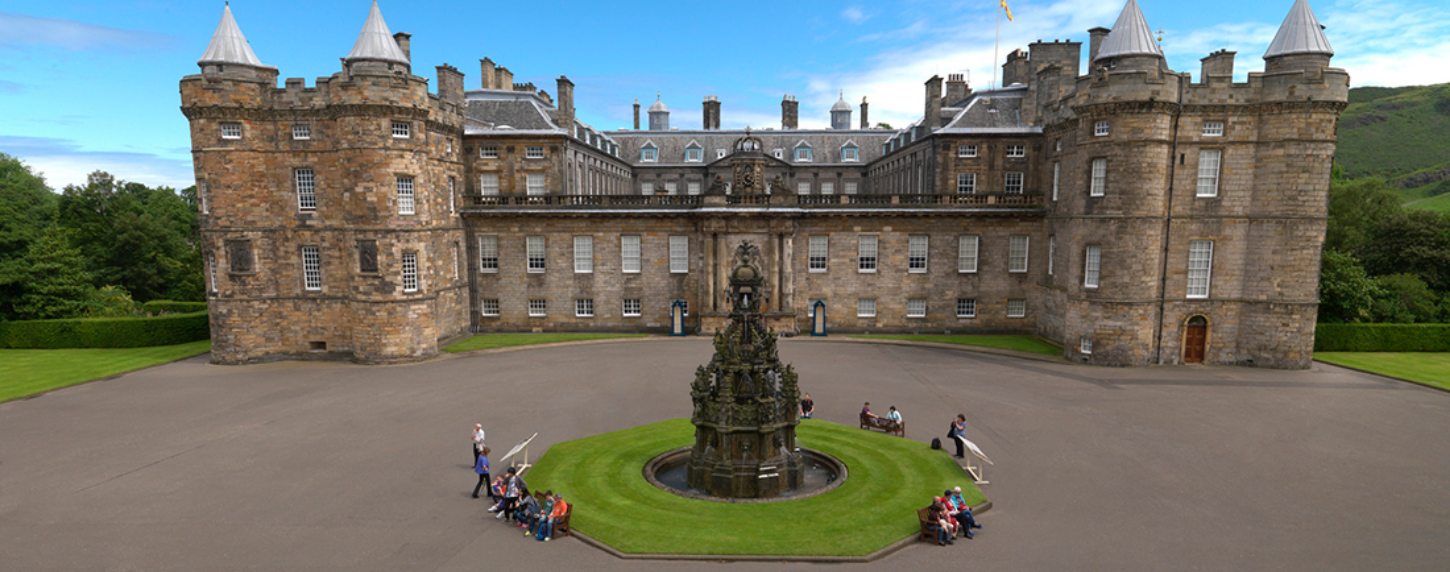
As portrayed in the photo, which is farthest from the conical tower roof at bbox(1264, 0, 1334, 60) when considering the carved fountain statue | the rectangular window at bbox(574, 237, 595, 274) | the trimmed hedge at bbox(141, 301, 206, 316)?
the trimmed hedge at bbox(141, 301, 206, 316)

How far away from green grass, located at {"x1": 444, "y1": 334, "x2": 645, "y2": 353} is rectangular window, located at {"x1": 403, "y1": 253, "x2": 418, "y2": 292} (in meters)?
3.89

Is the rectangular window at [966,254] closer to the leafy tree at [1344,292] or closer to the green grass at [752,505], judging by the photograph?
the leafy tree at [1344,292]

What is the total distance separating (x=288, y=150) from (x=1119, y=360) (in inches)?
1587

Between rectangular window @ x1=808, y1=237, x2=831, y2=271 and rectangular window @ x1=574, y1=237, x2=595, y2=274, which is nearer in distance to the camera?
rectangular window @ x1=808, y1=237, x2=831, y2=271

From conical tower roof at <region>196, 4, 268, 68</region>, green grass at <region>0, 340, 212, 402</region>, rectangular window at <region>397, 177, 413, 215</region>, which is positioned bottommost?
green grass at <region>0, 340, 212, 402</region>

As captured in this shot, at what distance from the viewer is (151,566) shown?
41.4 ft

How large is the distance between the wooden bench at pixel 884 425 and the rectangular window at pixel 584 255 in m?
22.7

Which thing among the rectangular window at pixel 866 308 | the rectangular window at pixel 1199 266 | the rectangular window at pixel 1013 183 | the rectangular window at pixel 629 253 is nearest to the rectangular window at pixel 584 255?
the rectangular window at pixel 629 253

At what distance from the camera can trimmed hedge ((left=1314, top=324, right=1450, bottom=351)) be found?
3412cm

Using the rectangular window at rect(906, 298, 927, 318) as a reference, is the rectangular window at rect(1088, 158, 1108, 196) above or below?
above

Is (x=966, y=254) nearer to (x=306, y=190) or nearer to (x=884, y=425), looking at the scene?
(x=884, y=425)

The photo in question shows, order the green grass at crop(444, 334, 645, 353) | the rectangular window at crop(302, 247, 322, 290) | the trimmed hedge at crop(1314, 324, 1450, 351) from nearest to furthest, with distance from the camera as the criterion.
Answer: the rectangular window at crop(302, 247, 322, 290)
the trimmed hedge at crop(1314, 324, 1450, 351)
the green grass at crop(444, 334, 645, 353)

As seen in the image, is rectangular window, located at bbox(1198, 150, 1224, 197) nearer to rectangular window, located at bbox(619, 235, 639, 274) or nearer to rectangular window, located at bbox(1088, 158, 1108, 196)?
rectangular window, located at bbox(1088, 158, 1108, 196)

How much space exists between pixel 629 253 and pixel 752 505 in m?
25.7
